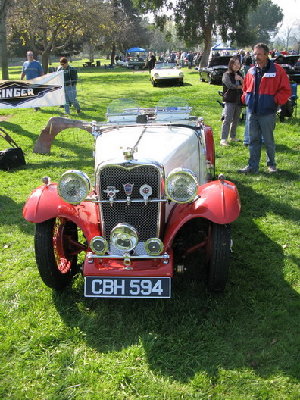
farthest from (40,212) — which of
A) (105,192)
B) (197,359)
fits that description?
(197,359)

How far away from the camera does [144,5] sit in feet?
106

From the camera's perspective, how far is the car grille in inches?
136

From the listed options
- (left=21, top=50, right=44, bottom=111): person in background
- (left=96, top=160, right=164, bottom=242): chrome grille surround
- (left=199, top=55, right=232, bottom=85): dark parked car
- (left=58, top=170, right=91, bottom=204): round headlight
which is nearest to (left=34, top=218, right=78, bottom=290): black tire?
(left=58, top=170, right=91, bottom=204): round headlight

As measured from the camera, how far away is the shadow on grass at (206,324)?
2.99m

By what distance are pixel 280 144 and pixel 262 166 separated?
1695 millimetres

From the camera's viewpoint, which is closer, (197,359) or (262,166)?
(197,359)

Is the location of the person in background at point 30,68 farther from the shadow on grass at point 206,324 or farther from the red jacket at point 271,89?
the shadow on grass at point 206,324

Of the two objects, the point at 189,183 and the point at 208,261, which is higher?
the point at 189,183

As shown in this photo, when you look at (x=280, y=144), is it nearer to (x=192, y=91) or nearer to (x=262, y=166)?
(x=262, y=166)

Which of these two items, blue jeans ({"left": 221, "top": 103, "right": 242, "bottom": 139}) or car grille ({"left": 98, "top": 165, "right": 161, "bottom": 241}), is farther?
blue jeans ({"left": 221, "top": 103, "right": 242, "bottom": 139})

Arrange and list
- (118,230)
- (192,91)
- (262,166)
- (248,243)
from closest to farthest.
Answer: (118,230)
(248,243)
(262,166)
(192,91)

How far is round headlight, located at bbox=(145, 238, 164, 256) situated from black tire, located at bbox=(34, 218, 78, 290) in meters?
0.88

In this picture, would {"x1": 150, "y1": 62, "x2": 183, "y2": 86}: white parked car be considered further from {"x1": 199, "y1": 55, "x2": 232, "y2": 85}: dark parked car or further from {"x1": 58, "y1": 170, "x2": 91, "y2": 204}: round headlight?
{"x1": 58, "y1": 170, "x2": 91, "y2": 204}: round headlight

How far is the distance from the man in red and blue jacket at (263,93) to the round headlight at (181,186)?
11.4 ft
